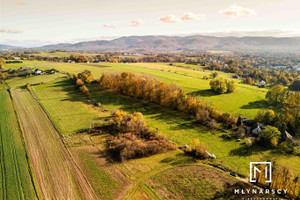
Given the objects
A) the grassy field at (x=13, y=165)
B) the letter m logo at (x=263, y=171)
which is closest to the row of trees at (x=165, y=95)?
the letter m logo at (x=263, y=171)

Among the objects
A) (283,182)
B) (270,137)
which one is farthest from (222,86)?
(283,182)

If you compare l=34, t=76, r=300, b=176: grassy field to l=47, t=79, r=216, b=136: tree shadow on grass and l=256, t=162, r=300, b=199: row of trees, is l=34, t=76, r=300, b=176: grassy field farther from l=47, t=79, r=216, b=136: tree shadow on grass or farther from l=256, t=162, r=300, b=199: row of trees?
l=256, t=162, r=300, b=199: row of trees

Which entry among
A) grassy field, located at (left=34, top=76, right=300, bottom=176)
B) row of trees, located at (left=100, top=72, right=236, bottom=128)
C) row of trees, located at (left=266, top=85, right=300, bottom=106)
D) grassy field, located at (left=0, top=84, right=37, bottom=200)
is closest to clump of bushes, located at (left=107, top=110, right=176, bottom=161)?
grassy field, located at (left=34, top=76, right=300, bottom=176)

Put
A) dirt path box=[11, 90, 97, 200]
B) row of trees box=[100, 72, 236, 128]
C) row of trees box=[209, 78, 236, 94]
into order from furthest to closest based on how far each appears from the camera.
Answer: row of trees box=[209, 78, 236, 94] → row of trees box=[100, 72, 236, 128] → dirt path box=[11, 90, 97, 200]

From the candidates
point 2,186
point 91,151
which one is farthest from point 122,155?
point 2,186

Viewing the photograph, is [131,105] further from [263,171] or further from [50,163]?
[263,171]

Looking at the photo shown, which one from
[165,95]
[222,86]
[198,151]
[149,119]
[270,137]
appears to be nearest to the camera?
[198,151]

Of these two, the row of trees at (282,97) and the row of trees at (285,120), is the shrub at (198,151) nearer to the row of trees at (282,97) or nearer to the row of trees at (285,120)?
the row of trees at (285,120)
